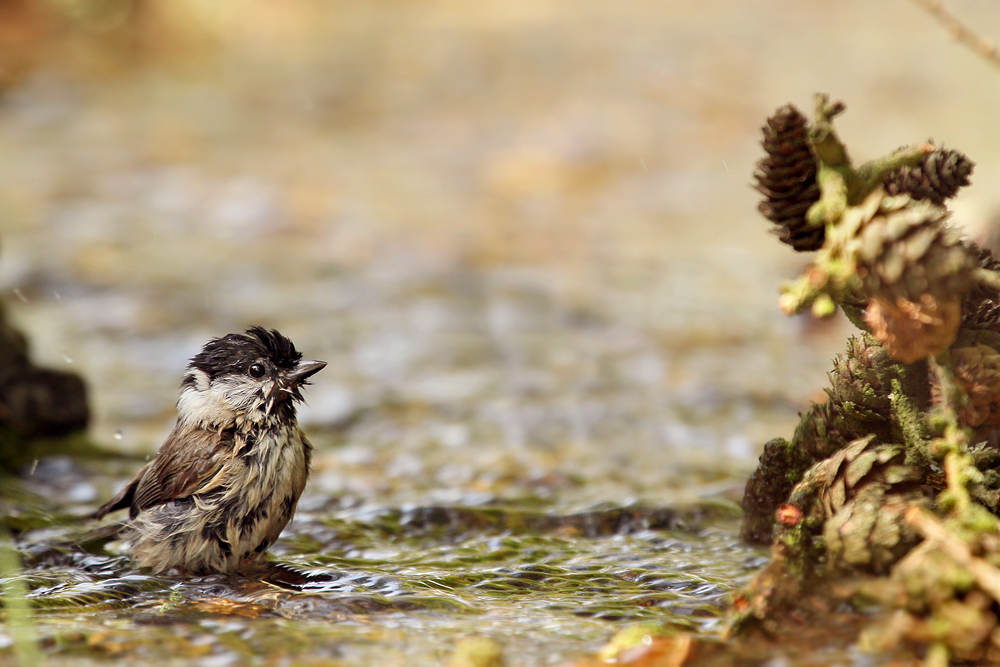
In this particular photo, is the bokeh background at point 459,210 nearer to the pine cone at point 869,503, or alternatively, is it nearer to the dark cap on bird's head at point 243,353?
the dark cap on bird's head at point 243,353

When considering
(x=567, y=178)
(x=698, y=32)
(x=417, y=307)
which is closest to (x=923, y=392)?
(x=417, y=307)

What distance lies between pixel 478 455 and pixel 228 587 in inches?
86.7

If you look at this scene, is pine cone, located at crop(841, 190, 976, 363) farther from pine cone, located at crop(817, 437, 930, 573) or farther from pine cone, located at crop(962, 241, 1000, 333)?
pine cone, located at crop(817, 437, 930, 573)

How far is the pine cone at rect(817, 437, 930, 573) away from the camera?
2.14 metres

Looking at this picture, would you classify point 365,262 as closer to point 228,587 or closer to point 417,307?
point 417,307

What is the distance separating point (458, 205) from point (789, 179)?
863 centimetres

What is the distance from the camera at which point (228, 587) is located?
9.71 ft

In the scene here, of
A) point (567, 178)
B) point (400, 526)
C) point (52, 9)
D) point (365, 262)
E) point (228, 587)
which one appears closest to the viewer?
point (228, 587)

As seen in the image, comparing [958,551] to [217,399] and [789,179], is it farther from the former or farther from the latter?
[217,399]

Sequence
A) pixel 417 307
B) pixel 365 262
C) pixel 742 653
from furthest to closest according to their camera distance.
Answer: pixel 365 262 → pixel 417 307 → pixel 742 653

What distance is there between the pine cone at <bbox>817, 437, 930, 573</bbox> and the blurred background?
6.41ft

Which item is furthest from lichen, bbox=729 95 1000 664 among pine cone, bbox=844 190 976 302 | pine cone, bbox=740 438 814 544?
pine cone, bbox=740 438 814 544

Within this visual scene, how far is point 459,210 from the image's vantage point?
10.6 m

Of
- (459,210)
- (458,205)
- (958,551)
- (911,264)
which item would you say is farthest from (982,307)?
(458,205)
